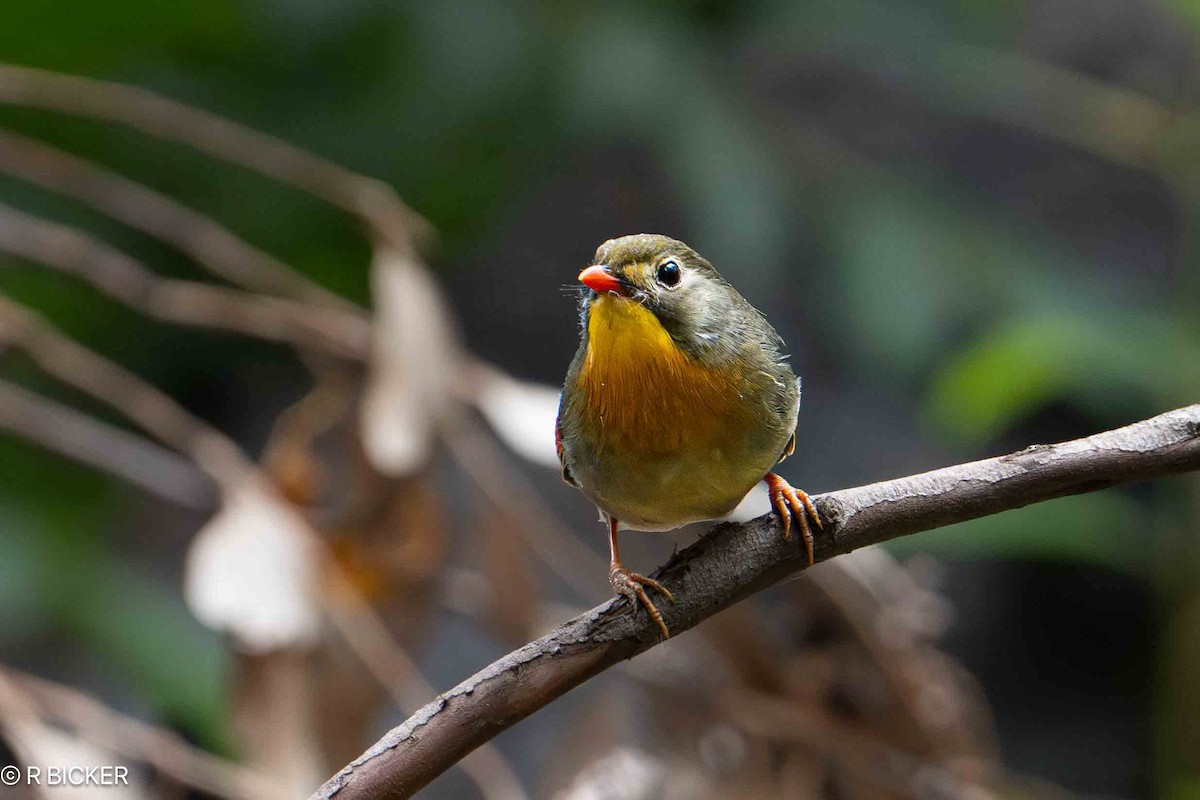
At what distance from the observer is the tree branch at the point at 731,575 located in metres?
1.78

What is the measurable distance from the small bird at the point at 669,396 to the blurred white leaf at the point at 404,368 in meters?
1.18

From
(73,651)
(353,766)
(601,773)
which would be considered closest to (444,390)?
(601,773)

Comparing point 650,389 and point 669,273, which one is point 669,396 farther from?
point 669,273

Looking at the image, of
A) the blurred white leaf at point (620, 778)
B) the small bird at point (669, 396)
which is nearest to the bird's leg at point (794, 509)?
the small bird at point (669, 396)

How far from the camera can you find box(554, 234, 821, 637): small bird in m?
2.20

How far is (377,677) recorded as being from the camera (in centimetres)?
350

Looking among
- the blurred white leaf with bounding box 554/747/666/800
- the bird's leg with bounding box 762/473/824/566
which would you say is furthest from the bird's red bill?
the blurred white leaf with bounding box 554/747/666/800

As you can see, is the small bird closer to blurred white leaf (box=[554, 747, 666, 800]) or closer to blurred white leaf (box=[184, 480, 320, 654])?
blurred white leaf (box=[184, 480, 320, 654])

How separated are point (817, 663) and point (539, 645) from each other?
7.37 feet

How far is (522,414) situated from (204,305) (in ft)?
4.15

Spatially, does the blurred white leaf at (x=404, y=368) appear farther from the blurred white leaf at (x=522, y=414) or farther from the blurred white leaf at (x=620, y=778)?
the blurred white leaf at (x=620, y=778)

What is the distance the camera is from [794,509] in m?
2.16

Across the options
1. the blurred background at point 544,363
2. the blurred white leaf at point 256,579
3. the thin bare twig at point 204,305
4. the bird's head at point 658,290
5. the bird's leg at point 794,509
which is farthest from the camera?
the thin bare twig at point 204,305

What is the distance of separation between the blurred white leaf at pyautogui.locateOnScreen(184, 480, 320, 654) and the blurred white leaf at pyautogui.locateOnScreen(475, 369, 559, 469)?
2.22 feet
